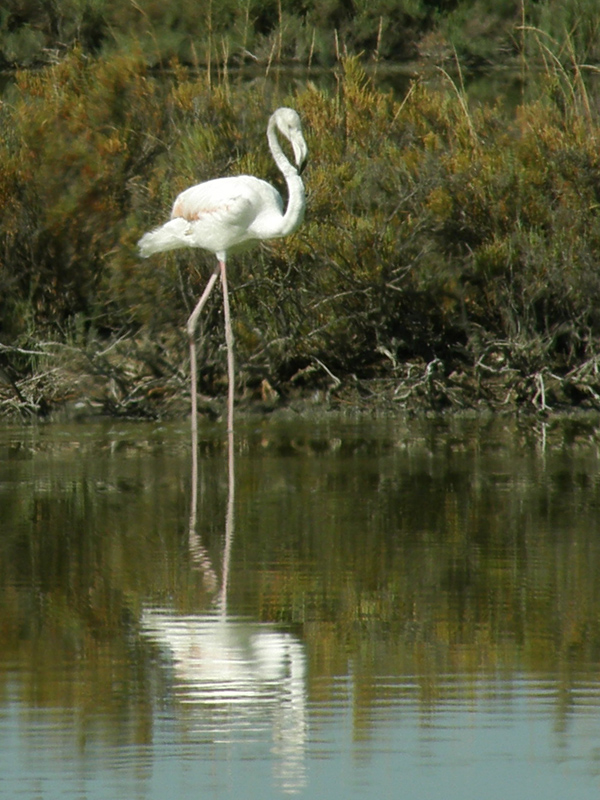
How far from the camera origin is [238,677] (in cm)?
423

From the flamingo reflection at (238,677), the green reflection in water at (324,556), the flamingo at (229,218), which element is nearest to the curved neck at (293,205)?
the flamingo at (229,218)

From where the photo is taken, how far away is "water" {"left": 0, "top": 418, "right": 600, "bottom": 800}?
11.7 ft

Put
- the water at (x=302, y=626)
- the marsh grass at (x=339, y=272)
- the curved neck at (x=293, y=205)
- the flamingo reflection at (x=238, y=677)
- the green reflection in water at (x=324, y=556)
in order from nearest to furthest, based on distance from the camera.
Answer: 1. the water at (x=302, y=626)
2. the flamingo reflection at (x=238, y=677)
3. the green reflection in water at (x=324, y=556)
4. the curved neck at (x=293, y=205)
5. the marsh grass at (x=339, y=272)

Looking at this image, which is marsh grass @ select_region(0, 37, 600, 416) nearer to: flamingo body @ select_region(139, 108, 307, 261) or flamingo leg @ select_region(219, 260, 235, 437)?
flamingo leg @ select_region(219, 260, 235, 437)

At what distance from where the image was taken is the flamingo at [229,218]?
8.95 meters

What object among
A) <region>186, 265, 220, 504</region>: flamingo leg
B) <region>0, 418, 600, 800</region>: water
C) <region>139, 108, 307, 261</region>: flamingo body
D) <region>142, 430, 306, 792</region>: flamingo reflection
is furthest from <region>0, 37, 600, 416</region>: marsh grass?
<region>142, 430, 306, 792</region>: flamingo reflection

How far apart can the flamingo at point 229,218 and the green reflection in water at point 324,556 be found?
884mm

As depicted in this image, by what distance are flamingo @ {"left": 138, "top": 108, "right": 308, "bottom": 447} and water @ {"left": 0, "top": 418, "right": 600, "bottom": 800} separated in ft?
5.14

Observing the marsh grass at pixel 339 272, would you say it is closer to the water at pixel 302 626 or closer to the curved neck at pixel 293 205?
the curved neck at pixel 293 205

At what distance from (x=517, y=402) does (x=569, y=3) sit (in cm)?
1549

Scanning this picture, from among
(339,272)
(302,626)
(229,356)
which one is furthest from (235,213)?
(302,626)

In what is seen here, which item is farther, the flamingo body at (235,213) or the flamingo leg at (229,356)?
the flamingo body at (235,213)

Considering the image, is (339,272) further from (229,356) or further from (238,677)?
(238,677)

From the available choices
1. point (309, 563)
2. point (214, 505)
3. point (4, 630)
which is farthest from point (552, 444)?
point (4, 630)
